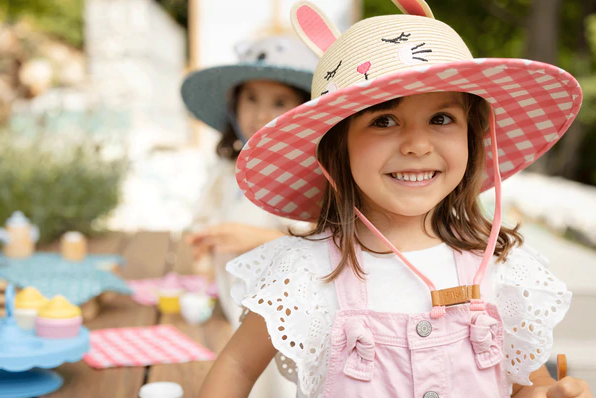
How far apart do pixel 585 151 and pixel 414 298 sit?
15.2 metres

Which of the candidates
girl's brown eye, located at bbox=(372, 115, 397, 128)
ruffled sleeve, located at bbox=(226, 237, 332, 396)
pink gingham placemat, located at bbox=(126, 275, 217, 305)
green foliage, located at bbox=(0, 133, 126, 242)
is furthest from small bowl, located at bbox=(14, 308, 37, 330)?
green foliage, located at bbox=(0, 133, 126, 242)

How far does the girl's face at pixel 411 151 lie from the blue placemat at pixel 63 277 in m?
1.13

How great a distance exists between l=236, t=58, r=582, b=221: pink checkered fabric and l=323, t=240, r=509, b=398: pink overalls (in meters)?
0.25

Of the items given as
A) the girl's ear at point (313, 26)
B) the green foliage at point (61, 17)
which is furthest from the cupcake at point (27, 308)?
the green foliage at point (61, 17)

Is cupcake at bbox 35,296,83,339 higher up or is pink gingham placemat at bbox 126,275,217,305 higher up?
cupcake at bbox 35,296,83,339

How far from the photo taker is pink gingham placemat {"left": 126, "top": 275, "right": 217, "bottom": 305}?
2.49 meters

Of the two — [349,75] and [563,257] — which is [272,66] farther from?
[563,257]

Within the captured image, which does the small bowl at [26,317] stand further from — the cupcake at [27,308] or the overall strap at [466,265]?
the overall strap at [466,265]

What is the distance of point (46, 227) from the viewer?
3.86 metres

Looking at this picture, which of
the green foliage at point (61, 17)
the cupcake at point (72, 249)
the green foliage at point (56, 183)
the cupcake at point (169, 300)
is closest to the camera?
the cupcake at point (169, 300)

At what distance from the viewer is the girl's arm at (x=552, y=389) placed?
3.97ft

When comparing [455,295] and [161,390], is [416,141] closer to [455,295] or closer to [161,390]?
[455,295]

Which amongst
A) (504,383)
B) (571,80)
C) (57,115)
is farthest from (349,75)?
(57,115)

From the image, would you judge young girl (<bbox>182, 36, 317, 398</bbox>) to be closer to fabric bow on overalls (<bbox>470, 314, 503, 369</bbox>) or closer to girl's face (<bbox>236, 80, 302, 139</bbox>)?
girl's face (<bbox>236, 80, 302, 139</bbox>)
